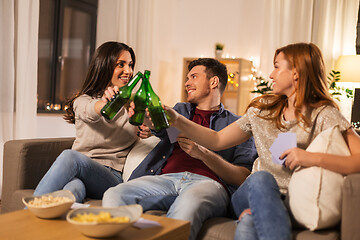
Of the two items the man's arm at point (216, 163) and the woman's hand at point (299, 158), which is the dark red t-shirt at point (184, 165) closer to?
the man's arm at point (216, 163)

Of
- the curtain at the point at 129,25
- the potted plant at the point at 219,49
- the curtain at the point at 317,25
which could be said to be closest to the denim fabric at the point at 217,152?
the curtain at the point at 317,25

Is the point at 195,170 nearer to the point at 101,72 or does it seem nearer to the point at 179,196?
the point at 179,196

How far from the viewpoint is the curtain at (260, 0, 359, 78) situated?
4.61 m

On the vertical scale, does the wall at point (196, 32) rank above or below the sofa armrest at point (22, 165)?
above

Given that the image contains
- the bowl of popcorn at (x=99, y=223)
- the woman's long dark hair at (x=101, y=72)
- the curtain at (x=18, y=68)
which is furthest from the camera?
the curtain at (x=18, y=68)

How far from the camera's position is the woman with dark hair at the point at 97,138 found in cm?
189

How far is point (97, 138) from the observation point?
7.22 feet

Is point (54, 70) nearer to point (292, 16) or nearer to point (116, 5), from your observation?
point (116, 5)

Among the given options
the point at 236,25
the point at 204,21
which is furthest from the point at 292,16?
the point at 204,21

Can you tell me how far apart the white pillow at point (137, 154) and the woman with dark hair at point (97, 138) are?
0.03 m

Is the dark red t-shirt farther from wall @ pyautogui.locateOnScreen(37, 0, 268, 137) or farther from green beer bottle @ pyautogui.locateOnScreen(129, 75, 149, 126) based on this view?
wall @ pyautogui.locateOnScreen(37, 0, 268, 137)

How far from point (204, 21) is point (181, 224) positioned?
15.8ft

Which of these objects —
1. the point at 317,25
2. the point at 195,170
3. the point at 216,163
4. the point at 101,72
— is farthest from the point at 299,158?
the point at 317,25

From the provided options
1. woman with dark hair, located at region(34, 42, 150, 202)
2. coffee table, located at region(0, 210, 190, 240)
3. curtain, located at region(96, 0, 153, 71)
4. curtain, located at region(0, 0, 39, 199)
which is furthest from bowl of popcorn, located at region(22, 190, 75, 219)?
curtain, located at region(96, 0, 153, 71)
